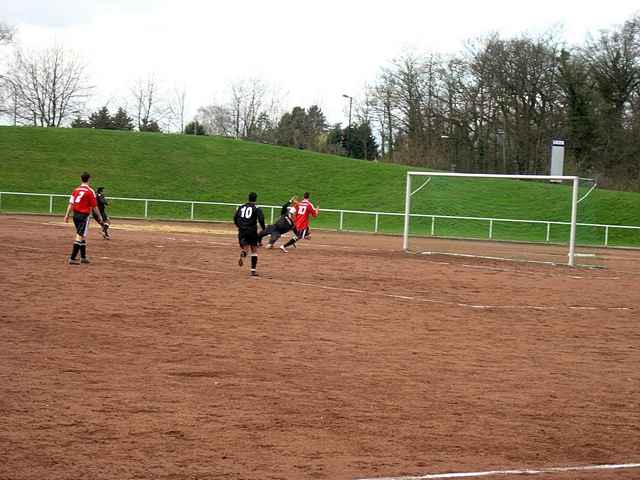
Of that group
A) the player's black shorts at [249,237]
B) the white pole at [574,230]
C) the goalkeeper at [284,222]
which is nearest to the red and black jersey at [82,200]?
the player's black shorts at [249,237]

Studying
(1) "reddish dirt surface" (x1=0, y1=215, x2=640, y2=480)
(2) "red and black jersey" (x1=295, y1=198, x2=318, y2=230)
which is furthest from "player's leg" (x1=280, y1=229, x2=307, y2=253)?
(1) "reddish dirt surface" (x1=0, y1=215, x2=640, y2=480)

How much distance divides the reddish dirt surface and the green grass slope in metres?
25.9

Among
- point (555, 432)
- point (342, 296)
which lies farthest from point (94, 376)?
point (342, 296)

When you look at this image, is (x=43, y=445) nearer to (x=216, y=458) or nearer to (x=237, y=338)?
(x=216, y=458)

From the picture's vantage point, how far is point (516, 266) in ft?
89.2

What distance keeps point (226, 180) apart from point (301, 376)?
49227mm

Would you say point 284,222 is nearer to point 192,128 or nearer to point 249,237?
point 249,237

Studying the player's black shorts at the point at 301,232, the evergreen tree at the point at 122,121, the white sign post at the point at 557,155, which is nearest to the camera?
the player's black shorts at the point at 301,232

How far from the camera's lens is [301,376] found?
955 cm

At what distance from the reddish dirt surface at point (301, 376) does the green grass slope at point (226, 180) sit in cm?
2590

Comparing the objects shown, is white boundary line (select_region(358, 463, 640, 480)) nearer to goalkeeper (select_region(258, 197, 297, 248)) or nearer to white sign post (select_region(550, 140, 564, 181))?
goalkeeper (select_region(258, 197, 297, 248))

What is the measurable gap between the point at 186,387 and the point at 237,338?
3.00 metres

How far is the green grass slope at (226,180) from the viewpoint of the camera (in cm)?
4661

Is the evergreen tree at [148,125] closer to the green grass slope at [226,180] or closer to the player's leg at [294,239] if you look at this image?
the green grass slope at [226,180]
